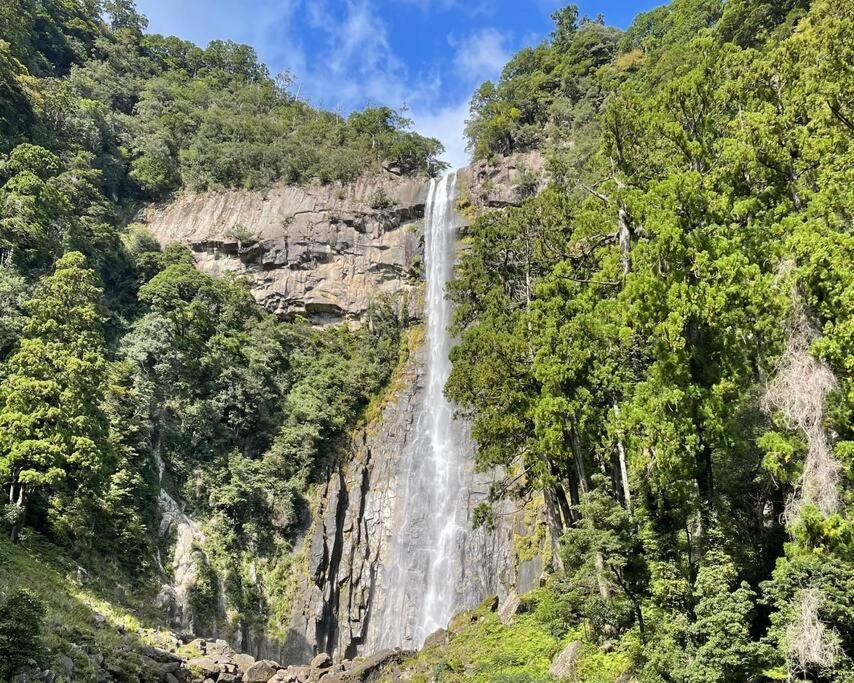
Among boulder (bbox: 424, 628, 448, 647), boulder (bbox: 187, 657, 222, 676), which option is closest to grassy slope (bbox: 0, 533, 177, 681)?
boulder (bbox: 187, 657, 222, 676)

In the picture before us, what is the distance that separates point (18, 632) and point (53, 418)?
9975 millimetres

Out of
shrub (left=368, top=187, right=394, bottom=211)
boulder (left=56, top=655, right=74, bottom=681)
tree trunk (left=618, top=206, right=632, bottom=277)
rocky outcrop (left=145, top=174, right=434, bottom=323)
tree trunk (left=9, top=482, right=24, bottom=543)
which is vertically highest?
shrub (left=368, top=187, right=394, bottom=211)

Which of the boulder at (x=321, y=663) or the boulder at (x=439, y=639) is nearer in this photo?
the boulder at (x=439, y=639)

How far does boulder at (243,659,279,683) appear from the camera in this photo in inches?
637

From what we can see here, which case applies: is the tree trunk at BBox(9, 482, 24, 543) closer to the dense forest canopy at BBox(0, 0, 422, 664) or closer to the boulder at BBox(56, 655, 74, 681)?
the dense forest canopy at BBox(0, 0, 422, 664)

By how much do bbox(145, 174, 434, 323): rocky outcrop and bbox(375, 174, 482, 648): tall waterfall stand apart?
6.28 m

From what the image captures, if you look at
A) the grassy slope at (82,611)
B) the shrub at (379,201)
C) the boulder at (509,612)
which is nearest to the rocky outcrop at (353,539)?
the grassy slope at (82,611)

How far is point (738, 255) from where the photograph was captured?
9.97 m

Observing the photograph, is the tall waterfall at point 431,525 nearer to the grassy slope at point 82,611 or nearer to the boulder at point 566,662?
the grassy slope at point 82,611

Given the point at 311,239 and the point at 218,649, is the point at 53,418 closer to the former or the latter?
the point at 218,649

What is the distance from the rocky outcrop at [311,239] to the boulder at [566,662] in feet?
86.7

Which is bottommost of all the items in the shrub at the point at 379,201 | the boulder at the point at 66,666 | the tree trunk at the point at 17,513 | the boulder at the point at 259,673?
the boulder at the point at 259,673

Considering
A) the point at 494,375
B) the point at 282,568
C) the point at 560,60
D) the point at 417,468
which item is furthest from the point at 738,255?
the point at 560,60

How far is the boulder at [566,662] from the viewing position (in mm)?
11000
